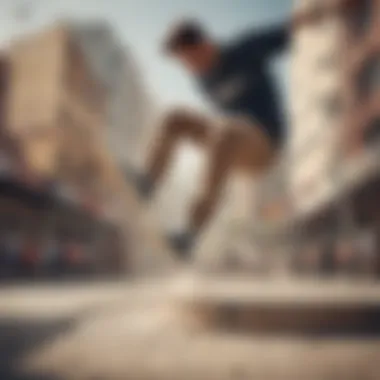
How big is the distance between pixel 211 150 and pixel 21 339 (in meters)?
0.43

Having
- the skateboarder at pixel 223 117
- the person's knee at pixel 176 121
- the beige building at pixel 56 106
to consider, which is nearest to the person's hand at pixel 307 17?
the skateboarder at pixel 223 117

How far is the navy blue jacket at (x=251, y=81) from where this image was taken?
2.69ft

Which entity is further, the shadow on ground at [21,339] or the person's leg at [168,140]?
the person's leg at [168,140]

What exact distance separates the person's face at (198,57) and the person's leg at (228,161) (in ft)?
0.40

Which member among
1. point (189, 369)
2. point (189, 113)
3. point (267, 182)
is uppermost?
point (189, 113)

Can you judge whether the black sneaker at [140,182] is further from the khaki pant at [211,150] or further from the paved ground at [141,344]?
the paved ground at [141,344]

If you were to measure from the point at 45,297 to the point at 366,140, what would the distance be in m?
0.61

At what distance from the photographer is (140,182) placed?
80cm

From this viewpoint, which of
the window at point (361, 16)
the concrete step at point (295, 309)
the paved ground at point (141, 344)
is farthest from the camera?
the window at point (361, 16)

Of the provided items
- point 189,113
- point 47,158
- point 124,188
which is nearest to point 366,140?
point 189,113

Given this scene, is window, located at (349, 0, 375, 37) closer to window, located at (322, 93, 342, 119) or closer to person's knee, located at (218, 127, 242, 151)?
window, located at (322, 93, 342, 119)

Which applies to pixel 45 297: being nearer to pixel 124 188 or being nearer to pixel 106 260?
pixel 106 260

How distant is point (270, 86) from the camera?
84 centimetres

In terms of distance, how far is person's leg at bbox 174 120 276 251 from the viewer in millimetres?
789
